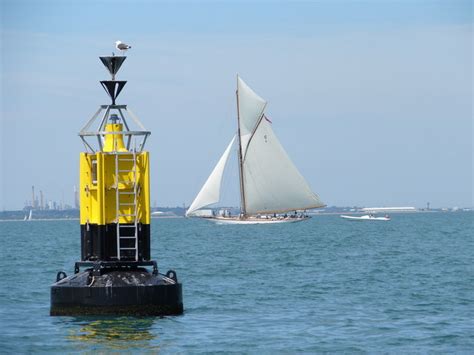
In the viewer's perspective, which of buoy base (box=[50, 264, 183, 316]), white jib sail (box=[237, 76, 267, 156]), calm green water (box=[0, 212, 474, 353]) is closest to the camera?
calm green water (box=[0, 212, 474, 353])

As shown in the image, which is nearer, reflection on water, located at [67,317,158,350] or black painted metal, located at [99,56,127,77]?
reflection on water, located at [67,317,158,350]

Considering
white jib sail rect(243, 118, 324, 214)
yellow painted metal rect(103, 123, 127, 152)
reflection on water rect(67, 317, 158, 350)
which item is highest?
white jib sail rect(243, 118, 324, 214)

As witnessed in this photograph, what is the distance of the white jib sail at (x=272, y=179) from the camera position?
105 m

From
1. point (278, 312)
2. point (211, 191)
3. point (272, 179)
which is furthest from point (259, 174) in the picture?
point (278, 312)

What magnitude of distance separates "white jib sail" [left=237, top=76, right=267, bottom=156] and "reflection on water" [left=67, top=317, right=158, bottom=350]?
3401 inches

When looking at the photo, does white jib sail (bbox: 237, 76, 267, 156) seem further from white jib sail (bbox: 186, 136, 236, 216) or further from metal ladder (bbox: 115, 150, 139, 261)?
metal ladder (bbox: 115, 150, 139, 261)

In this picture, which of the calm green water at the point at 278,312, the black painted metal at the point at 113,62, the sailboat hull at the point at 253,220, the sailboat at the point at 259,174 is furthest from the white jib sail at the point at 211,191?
the black painted metal at the point at 113,62

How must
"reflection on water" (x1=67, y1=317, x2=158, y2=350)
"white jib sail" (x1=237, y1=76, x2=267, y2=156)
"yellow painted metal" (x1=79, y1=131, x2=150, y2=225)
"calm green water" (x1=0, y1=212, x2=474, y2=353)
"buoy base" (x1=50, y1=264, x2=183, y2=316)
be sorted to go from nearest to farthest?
"reflection on water" (x1=67, y1=317, x2=158, y2=350), "calm green water" (x1=0, y1=212, x2=474, y2=353), "buoy base" (x1=50, y1=264, x2=183, y2=316), "yellow painted metal" (x1=79, y1=131, x2=150, y2=225), "white jib sail" (x1=237, y1=76, x2=267, y2=156)

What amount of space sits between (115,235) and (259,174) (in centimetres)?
8332

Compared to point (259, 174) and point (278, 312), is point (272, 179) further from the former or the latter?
point (278, 312)

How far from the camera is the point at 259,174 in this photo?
108m

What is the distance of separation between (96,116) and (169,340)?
538 centimetres

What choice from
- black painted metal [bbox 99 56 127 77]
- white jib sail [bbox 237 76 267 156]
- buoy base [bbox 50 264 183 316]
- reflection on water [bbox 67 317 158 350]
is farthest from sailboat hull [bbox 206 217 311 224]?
A: reflection on water [bbox 67 317 158 350]

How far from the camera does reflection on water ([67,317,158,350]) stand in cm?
2177
